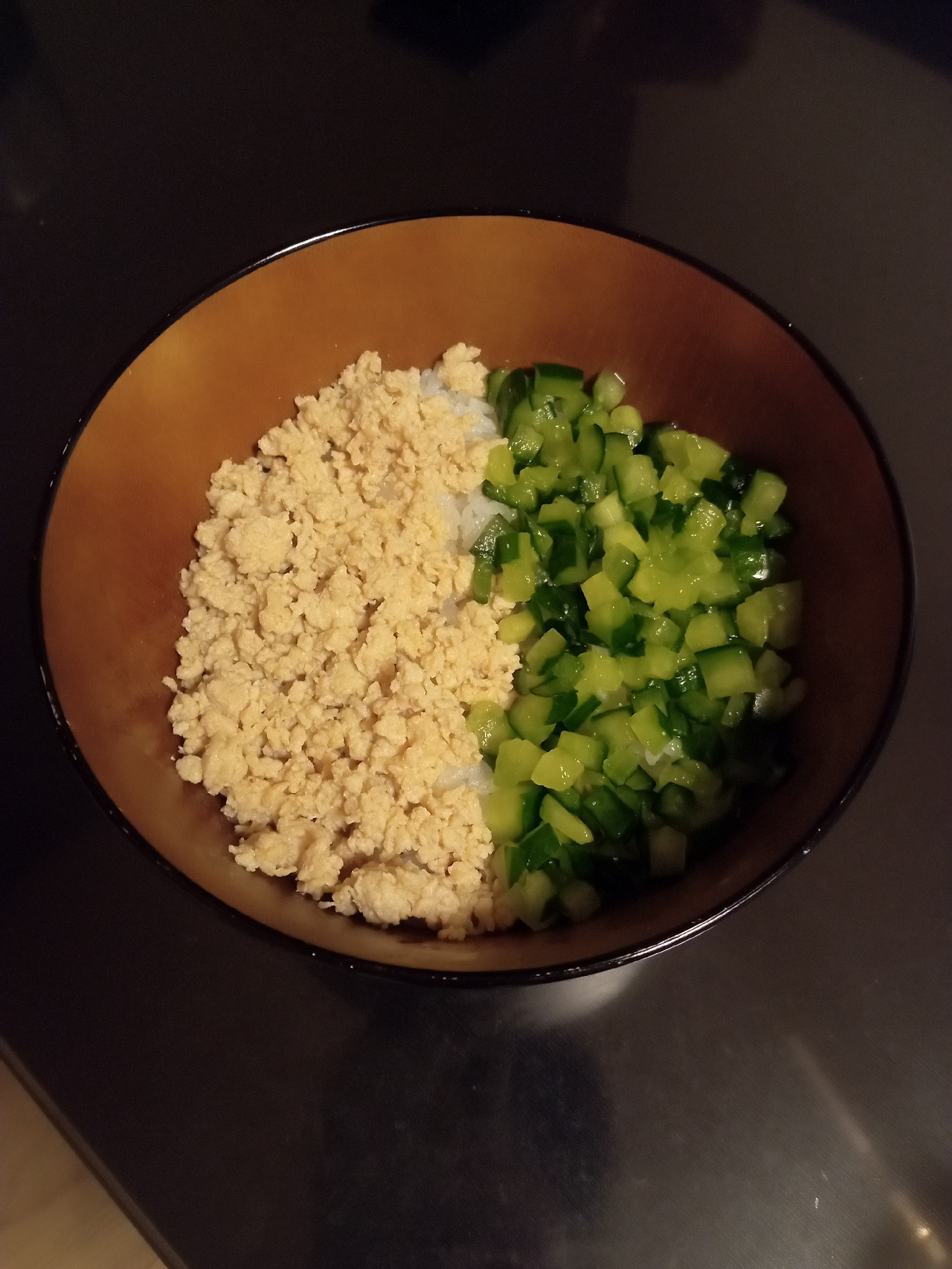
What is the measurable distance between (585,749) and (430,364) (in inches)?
23.4

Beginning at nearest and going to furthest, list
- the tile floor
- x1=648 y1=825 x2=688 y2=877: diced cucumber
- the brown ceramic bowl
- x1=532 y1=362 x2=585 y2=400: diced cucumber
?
the brown ceramic bowl, x1=648 y1=825 x2=688 y2=877: diced cucumber, the tile floor, x1=532 y1=362 x2=585 y2=400: diced cucumber

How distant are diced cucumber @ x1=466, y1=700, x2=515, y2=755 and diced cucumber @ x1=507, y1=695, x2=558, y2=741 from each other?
11 mm

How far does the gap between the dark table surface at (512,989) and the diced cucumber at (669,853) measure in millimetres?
94

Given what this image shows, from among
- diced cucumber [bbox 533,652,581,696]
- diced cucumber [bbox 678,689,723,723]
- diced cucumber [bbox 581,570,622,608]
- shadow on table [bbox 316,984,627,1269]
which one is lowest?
shadow on table [bbox 316,984,627,1269]

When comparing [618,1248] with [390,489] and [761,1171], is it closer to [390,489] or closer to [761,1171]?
[761,1171]

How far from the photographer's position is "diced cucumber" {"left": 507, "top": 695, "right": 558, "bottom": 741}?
1.02 metres

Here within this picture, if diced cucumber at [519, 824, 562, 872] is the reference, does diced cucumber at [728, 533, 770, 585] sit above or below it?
above

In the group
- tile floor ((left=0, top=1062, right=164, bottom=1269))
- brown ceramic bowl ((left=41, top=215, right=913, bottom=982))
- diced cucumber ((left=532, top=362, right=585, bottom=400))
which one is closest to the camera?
brown ceramic bowl ((left=41, top=215, right=913, bottom=982))

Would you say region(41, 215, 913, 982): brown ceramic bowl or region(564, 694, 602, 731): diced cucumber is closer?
region(41, 215, 913, 982): brown ceramic bowl

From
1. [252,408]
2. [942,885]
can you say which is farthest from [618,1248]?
[252,408]

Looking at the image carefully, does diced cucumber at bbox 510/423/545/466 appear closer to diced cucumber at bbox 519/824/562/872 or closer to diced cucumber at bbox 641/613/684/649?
diced cucumber at bbox 641/613/684/649

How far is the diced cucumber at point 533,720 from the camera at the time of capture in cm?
102

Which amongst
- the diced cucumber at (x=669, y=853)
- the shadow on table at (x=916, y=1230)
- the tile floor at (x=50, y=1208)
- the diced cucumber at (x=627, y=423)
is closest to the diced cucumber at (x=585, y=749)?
the diced cucumber at (x=669, y=853)

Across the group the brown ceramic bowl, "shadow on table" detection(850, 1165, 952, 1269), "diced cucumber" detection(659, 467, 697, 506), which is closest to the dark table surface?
"shadow on table" detection(850, 1165, 952, 1269)
